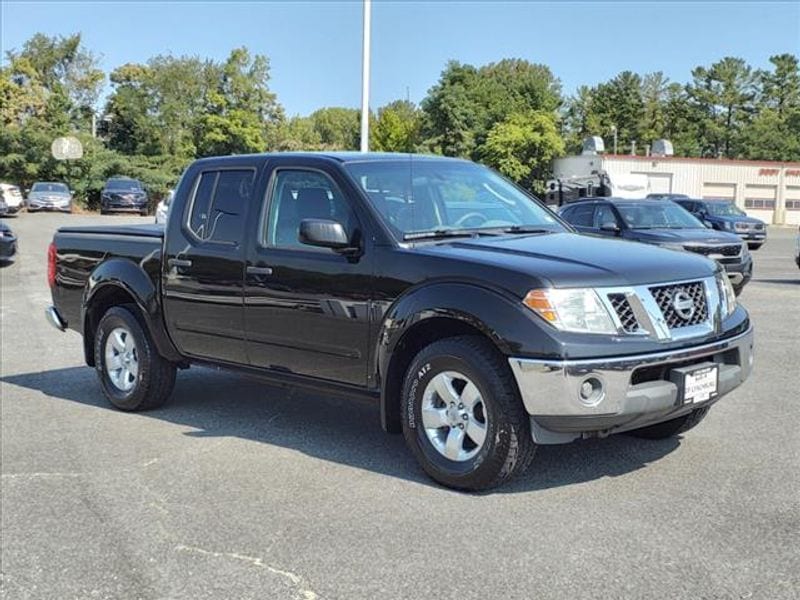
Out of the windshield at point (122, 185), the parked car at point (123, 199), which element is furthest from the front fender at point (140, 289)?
the windshield at point (122, 185)

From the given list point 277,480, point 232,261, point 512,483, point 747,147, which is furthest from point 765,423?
point 747,147

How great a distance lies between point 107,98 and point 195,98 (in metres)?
6.54

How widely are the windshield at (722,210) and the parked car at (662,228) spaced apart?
1636 centimetres

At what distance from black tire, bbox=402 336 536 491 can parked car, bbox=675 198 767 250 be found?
2485 cm

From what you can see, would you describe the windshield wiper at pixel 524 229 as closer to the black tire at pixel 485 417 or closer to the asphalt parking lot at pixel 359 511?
the black tire at pixel 485 417

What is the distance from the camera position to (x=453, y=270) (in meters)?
4.73

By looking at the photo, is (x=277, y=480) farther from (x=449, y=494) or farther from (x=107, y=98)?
(x=107, y=98)

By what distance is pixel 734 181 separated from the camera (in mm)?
58375

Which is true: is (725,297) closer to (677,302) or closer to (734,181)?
(677,302)

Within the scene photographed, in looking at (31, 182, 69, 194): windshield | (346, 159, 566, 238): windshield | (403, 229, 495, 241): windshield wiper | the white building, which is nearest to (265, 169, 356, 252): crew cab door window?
(346, 159, 566, 238): windshield

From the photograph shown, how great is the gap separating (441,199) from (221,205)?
1.59 m

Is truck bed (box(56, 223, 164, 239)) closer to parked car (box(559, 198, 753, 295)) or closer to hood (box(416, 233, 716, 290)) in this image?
hood (box(416, 233, 716, 290))

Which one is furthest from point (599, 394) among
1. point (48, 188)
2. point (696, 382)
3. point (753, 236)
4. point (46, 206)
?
point (48, 188)

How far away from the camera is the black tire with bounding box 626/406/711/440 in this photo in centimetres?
550
